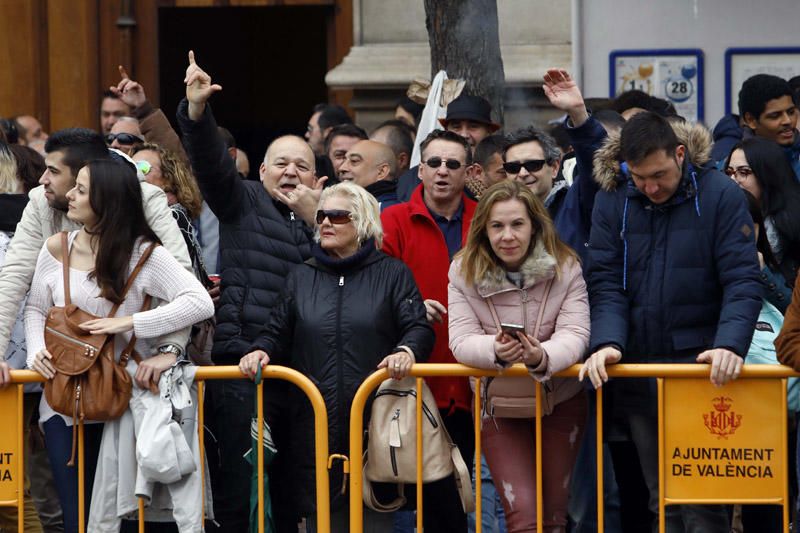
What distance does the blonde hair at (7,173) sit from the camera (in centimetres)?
769

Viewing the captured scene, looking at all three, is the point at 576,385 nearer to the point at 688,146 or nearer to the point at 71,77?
the point at 688,146

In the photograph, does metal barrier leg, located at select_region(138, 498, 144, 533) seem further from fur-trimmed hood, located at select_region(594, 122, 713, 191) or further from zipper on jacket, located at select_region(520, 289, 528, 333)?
fur-trimmed hood, located at select_region(594, 122, 713, 191)

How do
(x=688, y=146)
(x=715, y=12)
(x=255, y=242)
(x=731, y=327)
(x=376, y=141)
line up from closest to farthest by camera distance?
(x=731, y=327) → (x=688, y=146) → (x=255, y=242) → (x=376, y=141) → (x=715, y=12)

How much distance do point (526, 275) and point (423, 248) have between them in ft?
2.79

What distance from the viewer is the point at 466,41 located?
9930 millimetres

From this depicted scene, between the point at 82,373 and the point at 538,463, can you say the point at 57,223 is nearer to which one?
the point at 82,373

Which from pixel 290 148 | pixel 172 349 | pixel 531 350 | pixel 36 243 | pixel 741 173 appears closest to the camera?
pixel 531 350

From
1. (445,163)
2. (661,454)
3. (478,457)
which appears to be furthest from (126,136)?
(661,454)

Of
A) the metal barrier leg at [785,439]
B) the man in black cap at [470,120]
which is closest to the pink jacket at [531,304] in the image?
the metal barrier leg at [785,439]

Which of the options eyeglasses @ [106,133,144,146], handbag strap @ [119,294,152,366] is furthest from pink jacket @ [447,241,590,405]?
eyeglasses @ [106,133,144,146]

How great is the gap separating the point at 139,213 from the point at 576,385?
195 cm

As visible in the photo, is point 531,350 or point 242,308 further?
point 242,308

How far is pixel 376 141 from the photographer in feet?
28.6

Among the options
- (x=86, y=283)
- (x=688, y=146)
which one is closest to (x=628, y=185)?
(x=688, y=146)
